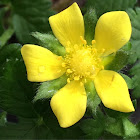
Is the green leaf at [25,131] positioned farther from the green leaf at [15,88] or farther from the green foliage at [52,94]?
the green leaf at [15,88]

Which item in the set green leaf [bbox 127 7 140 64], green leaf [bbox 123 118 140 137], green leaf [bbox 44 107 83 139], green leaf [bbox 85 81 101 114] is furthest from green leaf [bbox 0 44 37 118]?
green leaf [bbox 127 7 140 64]

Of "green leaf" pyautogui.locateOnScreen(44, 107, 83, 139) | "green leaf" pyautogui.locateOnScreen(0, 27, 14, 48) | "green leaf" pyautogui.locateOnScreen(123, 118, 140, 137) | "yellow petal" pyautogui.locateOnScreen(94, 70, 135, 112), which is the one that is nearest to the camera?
"yellow petal" pyautogui.locateOnScreen(94, 70, 135, 112)

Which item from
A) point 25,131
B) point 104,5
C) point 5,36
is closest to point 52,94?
point 25,131

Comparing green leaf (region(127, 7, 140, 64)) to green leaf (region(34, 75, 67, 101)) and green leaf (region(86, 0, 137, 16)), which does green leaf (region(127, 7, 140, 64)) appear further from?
green leaf (region(34, 75, 67, 101))

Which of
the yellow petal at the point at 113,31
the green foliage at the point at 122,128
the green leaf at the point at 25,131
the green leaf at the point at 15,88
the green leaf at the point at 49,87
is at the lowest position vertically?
the green leaf at the point at 25,131

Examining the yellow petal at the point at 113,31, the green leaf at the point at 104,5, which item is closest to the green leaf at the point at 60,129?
the yellow petal at the point at 113,31

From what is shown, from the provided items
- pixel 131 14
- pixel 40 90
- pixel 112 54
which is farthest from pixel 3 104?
pixel 131 14
